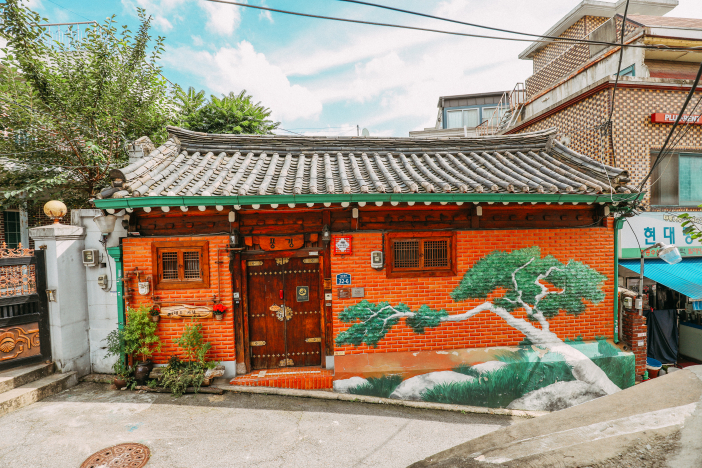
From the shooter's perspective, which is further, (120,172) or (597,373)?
(597,373)

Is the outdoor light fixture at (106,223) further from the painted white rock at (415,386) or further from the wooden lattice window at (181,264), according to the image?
the painted white rock at (415,386)

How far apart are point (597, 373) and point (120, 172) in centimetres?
933

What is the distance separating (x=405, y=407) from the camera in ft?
18.5

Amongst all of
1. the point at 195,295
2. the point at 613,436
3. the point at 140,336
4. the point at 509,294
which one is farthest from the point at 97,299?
the point at 509,294

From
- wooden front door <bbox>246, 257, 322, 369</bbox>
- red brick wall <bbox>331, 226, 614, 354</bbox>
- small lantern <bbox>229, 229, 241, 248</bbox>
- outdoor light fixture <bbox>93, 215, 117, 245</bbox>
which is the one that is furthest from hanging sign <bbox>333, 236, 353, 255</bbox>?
outdoor light fixture <bbox>93, 215, 117, 245</bbox>

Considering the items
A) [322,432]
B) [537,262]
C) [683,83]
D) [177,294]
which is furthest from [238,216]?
[683,83]

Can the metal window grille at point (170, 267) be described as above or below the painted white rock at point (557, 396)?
above

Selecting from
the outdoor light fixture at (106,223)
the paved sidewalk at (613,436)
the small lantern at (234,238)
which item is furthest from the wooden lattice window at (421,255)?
the outdoor light fixture at (106,223)

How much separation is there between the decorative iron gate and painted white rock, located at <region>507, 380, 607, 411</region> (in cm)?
897

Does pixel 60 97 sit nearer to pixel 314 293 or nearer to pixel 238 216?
pixel 238 216

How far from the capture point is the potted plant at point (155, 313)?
19.4 feet

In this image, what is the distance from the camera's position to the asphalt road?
13.7 ft

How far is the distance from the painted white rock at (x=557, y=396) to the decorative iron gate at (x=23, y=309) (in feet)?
29.4

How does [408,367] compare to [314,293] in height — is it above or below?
below
